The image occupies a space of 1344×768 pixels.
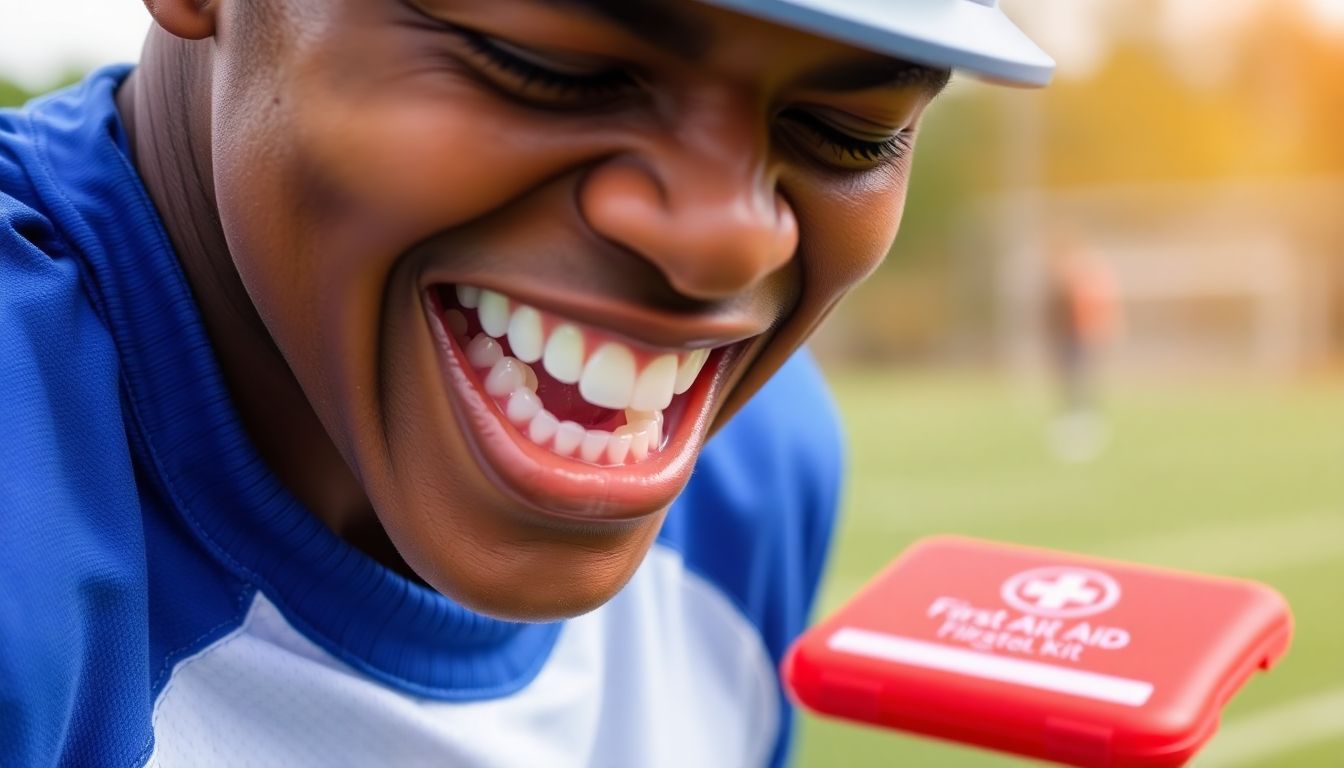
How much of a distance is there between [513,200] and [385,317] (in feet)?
0.42

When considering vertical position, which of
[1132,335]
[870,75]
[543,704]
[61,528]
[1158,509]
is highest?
[870,75]

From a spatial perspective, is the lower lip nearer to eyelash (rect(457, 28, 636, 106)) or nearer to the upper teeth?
the upper teeth

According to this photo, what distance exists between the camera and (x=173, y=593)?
127 centimetres

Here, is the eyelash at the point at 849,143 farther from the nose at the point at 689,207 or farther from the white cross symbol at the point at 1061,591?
the white cross symbol at the point at 1061,591

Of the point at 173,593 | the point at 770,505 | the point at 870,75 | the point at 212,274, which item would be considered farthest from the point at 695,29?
the point at 770,505

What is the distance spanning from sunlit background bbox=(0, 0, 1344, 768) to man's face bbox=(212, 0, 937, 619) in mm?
298

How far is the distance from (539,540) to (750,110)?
33 centimetres

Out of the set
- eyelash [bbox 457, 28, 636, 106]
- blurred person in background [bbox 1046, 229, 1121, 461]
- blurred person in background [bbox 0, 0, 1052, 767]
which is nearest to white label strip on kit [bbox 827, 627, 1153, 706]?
blurred person in background [bbox 0, 0, 1052, 767]

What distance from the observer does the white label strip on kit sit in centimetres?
132

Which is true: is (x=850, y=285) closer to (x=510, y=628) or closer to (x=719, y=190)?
(x=719, y=190)

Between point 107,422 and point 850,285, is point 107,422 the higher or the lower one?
the lower one

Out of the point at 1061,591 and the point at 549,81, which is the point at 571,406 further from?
the point at 1061,591

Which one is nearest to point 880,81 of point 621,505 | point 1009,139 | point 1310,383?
point 621,505

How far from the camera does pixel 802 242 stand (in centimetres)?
116
